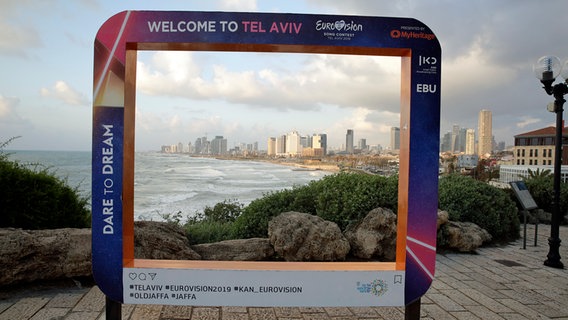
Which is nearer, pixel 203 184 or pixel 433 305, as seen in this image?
pixel 433 305

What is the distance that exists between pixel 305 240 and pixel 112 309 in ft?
7.40

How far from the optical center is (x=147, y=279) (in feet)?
8.96

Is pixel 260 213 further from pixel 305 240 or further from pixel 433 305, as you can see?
pixel 433 305

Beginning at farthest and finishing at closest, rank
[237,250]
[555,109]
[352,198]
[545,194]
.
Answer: [545,194] → [555,109] → [352,198] → [237,250]

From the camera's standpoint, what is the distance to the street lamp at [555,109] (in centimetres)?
518

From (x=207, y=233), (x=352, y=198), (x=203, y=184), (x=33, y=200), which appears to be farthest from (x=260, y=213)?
(x=203, y=184)

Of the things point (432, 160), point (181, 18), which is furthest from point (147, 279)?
point (432, 160)

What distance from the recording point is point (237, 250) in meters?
4.16

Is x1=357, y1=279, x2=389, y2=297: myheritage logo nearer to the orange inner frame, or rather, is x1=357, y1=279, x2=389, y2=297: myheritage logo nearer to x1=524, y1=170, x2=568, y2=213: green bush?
the orange inner frame

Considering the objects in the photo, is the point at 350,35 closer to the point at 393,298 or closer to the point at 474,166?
the point at 393,298

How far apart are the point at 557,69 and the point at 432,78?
171 inches

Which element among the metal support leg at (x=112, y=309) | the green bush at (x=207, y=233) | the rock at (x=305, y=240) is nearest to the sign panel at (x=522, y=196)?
the rock at (x=305, y=240)

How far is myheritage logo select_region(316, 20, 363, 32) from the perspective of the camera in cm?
266

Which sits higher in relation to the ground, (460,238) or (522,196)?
(522,196)
